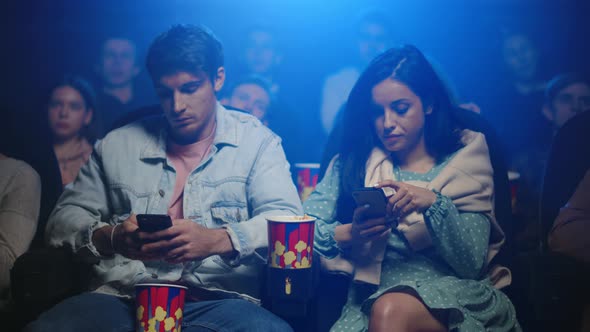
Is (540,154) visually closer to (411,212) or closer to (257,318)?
(411,212)

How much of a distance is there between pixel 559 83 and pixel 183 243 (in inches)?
63.6

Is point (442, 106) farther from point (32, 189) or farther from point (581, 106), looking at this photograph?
point (32, 189)

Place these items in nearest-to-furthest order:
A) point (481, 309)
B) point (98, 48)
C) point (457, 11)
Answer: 1. point (481, 309)
2. point (457, 11)
3. point (98, 48)

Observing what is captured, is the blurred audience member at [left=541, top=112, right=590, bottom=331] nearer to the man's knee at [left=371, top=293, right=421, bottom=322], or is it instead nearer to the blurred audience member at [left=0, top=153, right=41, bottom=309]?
the man's knee at [left=371, top=293, right=421, bottom=322]

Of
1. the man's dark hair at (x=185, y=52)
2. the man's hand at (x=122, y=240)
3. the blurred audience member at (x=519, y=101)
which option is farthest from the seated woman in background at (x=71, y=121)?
the blurred audience member at (x=519, y=101)

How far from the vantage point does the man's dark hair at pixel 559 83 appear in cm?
Result: 233

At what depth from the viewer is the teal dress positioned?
1.78m

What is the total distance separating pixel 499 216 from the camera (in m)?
2.08

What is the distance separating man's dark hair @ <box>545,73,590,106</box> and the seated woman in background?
6.33 ft

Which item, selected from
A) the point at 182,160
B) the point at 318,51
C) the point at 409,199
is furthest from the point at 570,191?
the point at 182,160

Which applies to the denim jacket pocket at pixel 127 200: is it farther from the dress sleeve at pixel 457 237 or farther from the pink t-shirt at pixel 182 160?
the dress sleeve at pixel 457 237

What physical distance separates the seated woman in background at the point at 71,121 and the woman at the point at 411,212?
3.53ft

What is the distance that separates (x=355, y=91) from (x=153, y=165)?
825 mm

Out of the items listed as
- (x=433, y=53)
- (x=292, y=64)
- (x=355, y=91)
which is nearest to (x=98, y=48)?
(x=292, y=64)
